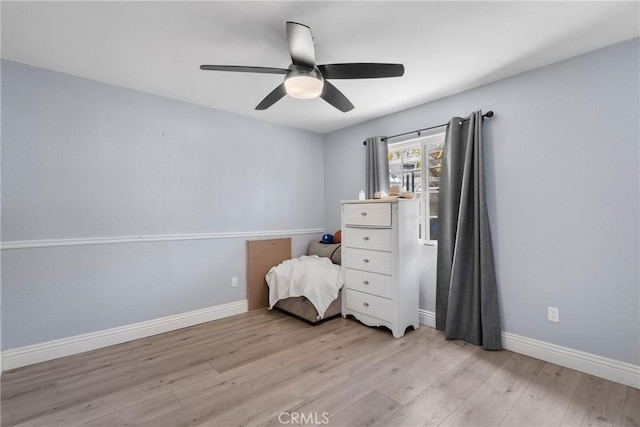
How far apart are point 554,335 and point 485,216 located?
1.04m

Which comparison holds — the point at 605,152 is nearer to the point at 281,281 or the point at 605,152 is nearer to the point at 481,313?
the point at 481,313

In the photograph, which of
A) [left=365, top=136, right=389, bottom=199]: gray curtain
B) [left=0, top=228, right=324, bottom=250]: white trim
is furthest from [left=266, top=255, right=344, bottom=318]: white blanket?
[left=365, top=136, right=389, bottom=199]: gray curtain

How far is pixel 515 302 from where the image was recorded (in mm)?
2430

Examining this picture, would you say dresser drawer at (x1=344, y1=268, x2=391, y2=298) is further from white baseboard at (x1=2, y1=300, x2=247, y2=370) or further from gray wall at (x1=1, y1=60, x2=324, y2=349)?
white baseboard at (x1=2, y1=300, x2=247, y2=370)

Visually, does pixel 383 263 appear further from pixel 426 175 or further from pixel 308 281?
pixel 426 175

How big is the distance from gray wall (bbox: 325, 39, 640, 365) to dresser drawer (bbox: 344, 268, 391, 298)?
995 mm

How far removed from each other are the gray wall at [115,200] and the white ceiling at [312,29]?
0.32 meters

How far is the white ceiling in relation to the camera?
1646 mm

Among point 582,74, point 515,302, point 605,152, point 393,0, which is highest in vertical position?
point 393,0

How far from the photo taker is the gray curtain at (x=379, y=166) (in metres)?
3.42

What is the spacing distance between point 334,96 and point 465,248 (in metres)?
1.80

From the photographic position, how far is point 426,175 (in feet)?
10.3

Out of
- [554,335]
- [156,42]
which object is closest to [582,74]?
[554,335]

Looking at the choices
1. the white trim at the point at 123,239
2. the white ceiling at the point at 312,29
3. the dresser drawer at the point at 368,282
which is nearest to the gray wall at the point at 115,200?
the white trim at the point at 123,239
